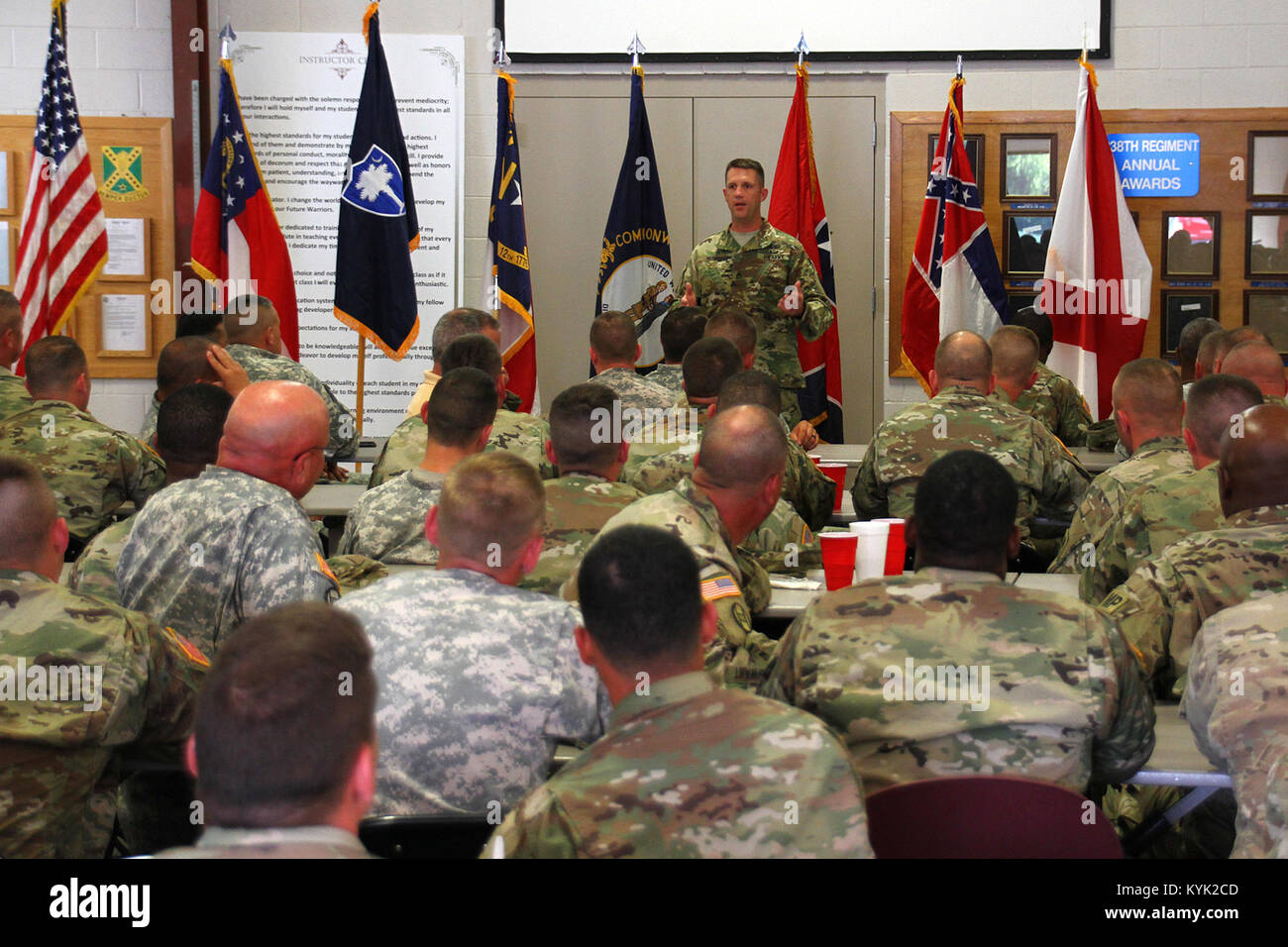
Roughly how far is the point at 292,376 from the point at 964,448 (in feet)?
8.98

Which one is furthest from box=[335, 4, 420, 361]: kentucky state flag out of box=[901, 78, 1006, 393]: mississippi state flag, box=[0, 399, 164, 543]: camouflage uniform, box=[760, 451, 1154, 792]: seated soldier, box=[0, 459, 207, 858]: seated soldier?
box=[760, 451, 1154, 792]: seated soldier

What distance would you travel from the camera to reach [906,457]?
4172mm

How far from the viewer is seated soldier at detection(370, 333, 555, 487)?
4.12 m

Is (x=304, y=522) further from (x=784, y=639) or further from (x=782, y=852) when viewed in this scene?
(x=782, y=852)

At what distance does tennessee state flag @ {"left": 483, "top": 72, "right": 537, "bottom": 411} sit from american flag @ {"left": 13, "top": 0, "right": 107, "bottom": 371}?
6.31 feet

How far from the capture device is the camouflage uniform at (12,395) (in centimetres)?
475

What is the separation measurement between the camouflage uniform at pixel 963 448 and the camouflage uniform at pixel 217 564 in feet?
6.93

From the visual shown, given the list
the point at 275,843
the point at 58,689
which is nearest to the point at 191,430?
the point at 58,689

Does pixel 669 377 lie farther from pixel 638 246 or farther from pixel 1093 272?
pixel 1093 272

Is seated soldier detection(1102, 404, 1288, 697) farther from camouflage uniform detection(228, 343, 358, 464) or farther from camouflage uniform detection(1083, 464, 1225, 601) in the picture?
camouflage uniform detection(228, 343, 358, 464)

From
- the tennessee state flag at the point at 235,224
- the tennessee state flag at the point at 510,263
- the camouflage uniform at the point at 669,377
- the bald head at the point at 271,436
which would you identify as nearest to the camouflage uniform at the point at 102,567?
the bald head at the point at 271,436

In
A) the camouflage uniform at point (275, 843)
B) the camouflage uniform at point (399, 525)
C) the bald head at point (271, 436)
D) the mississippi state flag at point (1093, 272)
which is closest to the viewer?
the camouflage uniform at point (275, 843)

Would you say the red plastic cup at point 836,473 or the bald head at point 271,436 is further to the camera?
the red plastic cup at point 836,473

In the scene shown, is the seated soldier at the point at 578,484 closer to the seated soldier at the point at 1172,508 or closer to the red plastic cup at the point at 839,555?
the red plastic cup at the point at 839,555
